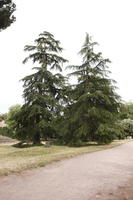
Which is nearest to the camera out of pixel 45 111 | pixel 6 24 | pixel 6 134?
pixel 6 24

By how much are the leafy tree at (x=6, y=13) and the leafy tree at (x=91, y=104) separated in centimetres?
853

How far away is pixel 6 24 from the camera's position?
11805mm

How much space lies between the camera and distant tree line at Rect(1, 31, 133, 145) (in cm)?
1730

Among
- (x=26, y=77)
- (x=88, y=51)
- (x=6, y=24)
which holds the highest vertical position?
(x=88, y=51)

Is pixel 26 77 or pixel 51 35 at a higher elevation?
pixel 51 35

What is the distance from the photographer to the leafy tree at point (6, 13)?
11445mm

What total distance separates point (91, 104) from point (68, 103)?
2757mm

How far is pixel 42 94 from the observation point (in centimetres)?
1894

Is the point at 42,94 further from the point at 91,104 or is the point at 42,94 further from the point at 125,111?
the point at 125,111

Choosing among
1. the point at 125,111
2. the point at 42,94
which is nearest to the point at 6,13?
the point at 42,94

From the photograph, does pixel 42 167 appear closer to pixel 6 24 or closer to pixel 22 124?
pixel 6 24

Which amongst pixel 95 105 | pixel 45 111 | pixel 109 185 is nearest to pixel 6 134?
pixel 45 111

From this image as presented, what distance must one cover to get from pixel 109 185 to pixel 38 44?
1746 centimetres

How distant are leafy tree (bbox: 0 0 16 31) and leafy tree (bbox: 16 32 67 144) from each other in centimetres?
725
